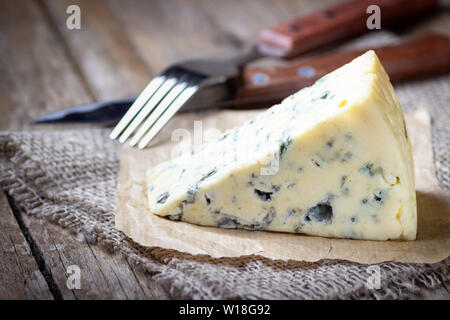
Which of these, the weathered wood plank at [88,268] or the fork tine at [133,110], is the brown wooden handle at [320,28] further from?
the weathered wood plank at [88,268]

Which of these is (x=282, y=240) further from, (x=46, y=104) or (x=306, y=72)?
(x=46, y=104)

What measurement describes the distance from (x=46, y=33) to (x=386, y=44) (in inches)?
64.0

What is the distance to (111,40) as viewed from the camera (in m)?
2.90

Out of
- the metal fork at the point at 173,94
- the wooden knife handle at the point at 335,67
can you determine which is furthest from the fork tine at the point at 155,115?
the wooden knife handle at the point at 335,67

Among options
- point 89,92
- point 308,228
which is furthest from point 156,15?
point 308,228

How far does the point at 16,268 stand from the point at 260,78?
4.09 feet

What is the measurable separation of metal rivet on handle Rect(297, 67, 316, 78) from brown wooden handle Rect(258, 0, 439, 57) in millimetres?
334

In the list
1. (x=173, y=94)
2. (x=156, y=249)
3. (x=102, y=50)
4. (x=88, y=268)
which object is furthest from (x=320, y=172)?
(x=102, y=50)
